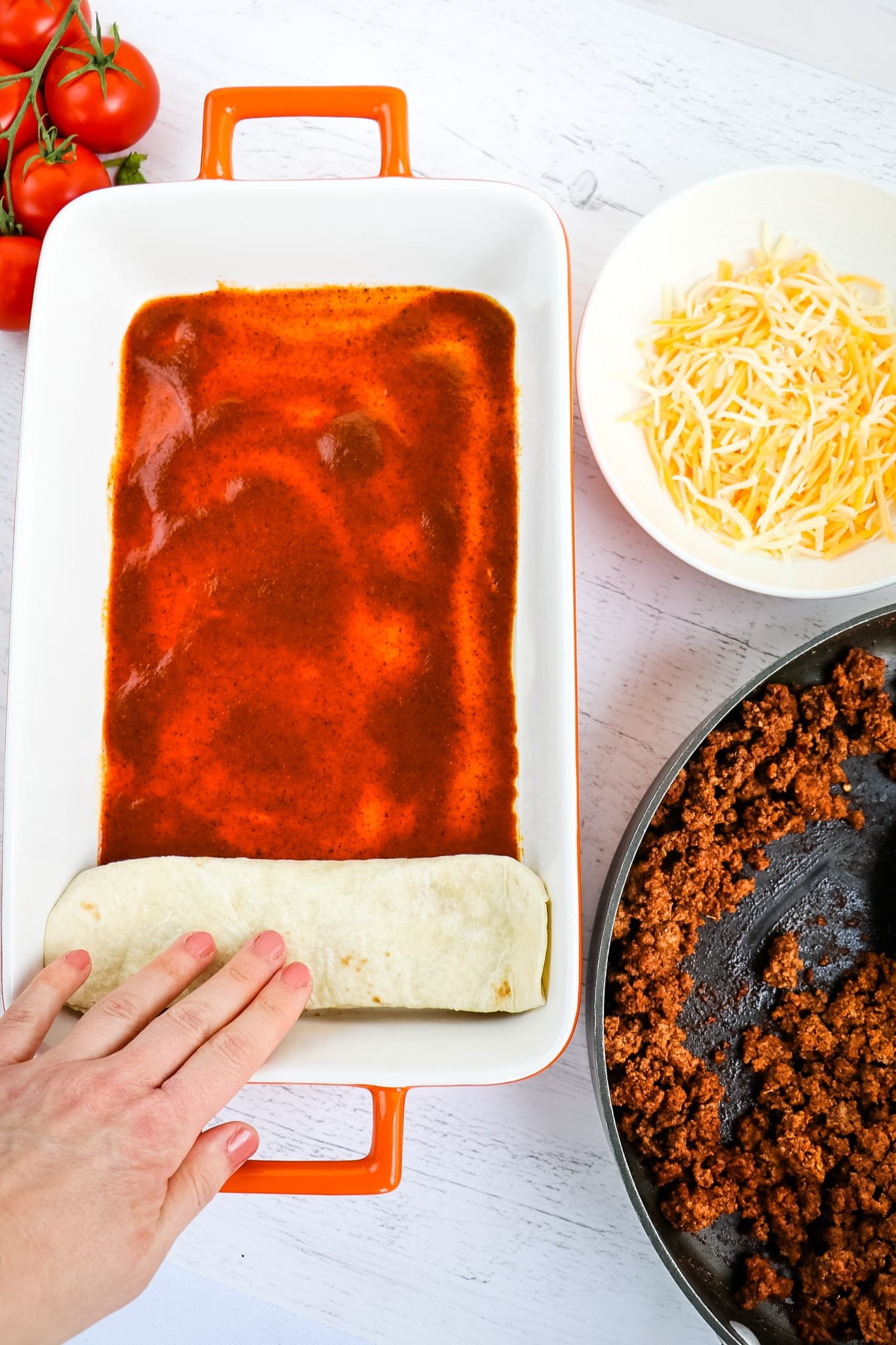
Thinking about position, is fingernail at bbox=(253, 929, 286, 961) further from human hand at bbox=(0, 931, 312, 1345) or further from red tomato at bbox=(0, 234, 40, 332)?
red tomato at bbox=(0, 234, 40, 332)

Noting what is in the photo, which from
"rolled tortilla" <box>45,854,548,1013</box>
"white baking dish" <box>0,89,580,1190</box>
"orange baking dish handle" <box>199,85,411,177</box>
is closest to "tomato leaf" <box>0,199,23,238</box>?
"white baking dish" <box>0,89,580,1190</box>

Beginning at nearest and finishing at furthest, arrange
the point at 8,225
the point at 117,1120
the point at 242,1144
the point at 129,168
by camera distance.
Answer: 1. the point at 117,1120
2. the point at 242,1144
3. the point at 8,225
4. the point at 129,168

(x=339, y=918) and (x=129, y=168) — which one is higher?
(x=129, y=168)

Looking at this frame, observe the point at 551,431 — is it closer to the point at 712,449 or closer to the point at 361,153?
the point at 712,449

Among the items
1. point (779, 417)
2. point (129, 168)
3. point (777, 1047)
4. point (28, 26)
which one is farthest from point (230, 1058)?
point (28, 26)

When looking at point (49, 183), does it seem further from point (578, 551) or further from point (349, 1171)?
point (349, 1171)

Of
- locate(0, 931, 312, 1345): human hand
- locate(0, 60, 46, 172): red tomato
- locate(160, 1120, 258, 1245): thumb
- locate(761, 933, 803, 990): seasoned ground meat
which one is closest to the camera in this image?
locate(0, 931, 312, 1345): human hand
